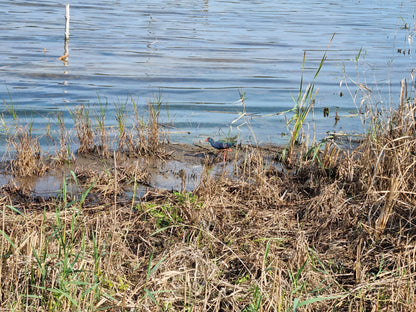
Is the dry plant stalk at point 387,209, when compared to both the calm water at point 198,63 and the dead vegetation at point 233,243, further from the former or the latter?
the calm water at point 198,63

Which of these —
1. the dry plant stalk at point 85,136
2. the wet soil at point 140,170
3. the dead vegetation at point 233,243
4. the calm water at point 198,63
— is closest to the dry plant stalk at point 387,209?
the dead vegetation at point 233,243

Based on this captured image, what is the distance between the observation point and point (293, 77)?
43.6 ft

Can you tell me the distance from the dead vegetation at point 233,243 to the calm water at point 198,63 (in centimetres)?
106

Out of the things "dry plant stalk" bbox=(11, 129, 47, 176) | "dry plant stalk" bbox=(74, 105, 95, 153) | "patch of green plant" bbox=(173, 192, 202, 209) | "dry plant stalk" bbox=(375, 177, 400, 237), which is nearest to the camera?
"dry plant stalk" bbox=(375, 177, 400, 237)

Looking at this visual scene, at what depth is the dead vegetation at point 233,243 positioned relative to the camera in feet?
10.8

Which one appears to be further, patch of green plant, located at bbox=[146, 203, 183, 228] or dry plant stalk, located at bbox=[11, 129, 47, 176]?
dry plant stalk, located at bbox=[11, 129, 47, 176]

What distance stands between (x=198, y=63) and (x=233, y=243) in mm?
11024

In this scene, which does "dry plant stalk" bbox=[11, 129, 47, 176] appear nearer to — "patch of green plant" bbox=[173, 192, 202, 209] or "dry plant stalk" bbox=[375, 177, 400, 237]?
"patch of green plant" bbox=[173, 192, 202, 209]

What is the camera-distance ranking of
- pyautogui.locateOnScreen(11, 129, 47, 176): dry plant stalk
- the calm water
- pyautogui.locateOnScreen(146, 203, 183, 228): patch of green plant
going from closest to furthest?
pyautogui.locateOnScreen(146, 203, 183, 228): patch of green plant → pyautogui.locateOnScreen(11, 129, 47, 176): dry plant stalk → the calm water

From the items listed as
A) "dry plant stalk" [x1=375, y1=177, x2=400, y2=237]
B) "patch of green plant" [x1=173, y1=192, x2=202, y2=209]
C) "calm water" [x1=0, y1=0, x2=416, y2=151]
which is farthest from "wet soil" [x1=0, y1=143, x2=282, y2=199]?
"dry plant stalk" [x1=375, y1=177, x2=400, y2=237]

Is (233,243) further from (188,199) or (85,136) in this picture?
(85,136)

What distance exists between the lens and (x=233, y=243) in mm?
4168

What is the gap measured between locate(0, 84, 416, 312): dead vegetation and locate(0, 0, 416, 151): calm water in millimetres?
1056

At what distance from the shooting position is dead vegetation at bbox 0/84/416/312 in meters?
3.28
